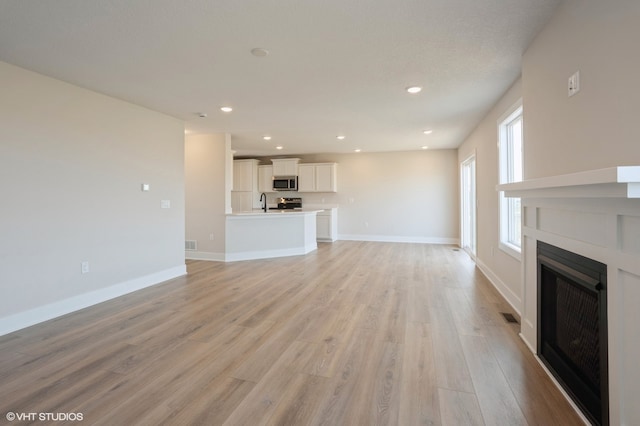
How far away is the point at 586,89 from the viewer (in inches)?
65.3

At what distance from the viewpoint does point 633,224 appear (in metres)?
1.27

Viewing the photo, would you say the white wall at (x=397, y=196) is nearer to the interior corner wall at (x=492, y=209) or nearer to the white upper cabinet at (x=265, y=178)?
the white upper cabinet at (x=265, y=178)

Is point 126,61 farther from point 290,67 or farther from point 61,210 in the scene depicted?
point 61,210

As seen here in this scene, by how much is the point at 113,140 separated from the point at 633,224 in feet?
15.5

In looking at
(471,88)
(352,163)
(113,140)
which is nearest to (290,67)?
(471,88)

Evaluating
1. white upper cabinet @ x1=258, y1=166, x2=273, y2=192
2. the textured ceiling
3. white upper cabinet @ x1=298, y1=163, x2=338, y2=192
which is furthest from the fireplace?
white upper cabinet @ x1=258, y1=166, x2=273, y2=192

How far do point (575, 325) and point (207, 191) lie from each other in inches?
218

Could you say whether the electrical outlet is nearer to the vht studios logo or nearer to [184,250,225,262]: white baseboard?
the vht studios logo

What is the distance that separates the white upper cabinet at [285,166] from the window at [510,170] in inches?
217

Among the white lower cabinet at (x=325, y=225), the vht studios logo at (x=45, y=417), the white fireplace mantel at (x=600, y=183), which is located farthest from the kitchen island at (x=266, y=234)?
the white fireplace mantel at (x=600, y=183)

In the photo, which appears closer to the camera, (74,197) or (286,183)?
(74,197)

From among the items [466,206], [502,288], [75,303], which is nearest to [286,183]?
[466,206]

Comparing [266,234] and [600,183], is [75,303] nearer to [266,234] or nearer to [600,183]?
[266,234]

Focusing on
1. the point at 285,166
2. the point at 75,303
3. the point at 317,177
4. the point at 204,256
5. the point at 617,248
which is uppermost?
the point at 285,166
